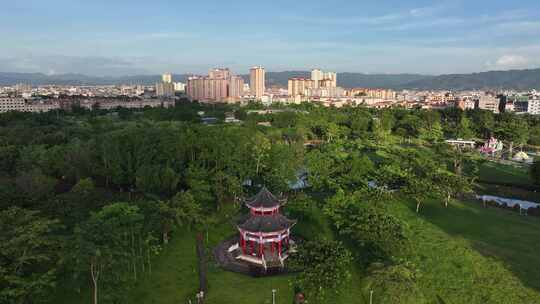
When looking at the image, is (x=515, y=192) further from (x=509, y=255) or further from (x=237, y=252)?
(x=237, y=252)

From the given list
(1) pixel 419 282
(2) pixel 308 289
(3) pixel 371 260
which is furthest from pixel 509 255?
(2) pixel 308 289

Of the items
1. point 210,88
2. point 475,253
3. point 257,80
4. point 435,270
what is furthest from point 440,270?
point 257,80

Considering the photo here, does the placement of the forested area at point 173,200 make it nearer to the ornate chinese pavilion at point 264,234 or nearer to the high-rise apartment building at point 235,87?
the ornate chinese pavilion at point 264,234

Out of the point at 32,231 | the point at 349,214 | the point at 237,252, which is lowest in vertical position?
the point at 237,252

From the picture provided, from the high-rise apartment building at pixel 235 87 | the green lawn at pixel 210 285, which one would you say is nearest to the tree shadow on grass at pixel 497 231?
the green lawn at pixel 210 285

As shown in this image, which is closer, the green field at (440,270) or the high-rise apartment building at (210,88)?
the green field at (440,270)

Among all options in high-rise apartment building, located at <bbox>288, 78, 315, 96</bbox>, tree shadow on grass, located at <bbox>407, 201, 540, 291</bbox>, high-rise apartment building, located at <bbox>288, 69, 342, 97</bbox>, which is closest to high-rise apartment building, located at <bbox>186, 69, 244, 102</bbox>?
Result: high-rise apartment building, located at <bbox>288, 69, 342, 97</bbox>

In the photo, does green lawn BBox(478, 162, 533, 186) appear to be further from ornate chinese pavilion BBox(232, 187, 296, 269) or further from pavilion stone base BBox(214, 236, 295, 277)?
ornate chinese pavilion BBox(232, 187, 296, 269)
